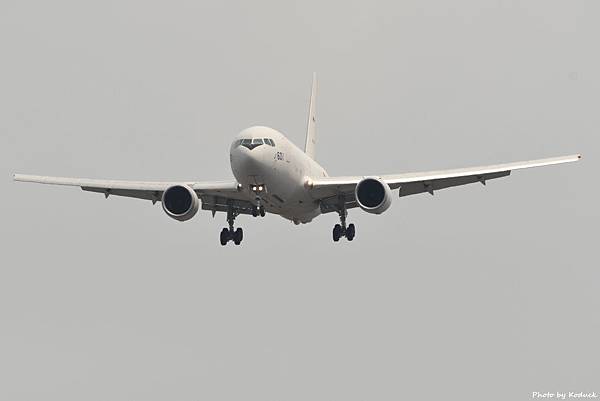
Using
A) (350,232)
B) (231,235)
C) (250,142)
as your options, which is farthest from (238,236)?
(250,142)

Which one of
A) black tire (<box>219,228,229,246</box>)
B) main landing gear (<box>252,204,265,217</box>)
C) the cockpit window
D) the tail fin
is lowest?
main landing gear (<box>252,204,265,217</box>)

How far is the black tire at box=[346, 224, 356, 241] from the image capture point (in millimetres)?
61781

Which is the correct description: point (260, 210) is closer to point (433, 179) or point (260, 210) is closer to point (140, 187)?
point (140, 187)

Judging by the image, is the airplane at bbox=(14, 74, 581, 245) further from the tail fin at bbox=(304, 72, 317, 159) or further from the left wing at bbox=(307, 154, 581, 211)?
the tail fin at bbox=(304, 72, 317, 159)

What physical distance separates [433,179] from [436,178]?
182 mm

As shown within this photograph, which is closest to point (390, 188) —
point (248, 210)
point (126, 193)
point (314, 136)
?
point (248, 210)

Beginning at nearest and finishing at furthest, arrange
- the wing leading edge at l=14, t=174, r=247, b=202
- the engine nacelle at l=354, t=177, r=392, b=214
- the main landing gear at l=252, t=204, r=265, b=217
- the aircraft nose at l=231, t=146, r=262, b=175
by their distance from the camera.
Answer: the aircraft nose at l=231, t=146, r=262, b=175 → the main landing gear at l=252, t=204, r=265, b=217 → the engine nacelle at l=354, t=177, r=392, b=214 → the wing leading edge at l=14, t=174, r=247, b=202

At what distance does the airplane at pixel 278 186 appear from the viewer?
53312 mm

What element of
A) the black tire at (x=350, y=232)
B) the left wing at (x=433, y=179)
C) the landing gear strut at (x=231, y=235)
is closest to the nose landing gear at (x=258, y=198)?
the left wing at (x=433, y=179)

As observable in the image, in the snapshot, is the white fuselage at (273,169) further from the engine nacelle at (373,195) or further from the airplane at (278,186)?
the engine nacelle at (373,195)

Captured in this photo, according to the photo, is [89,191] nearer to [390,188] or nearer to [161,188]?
[161,188]

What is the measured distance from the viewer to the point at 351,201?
6047 cm

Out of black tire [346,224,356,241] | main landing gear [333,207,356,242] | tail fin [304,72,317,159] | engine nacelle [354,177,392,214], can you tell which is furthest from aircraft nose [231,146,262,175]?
tail fin [304,72,317,159]

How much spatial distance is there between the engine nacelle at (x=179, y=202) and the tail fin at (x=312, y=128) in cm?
1786
